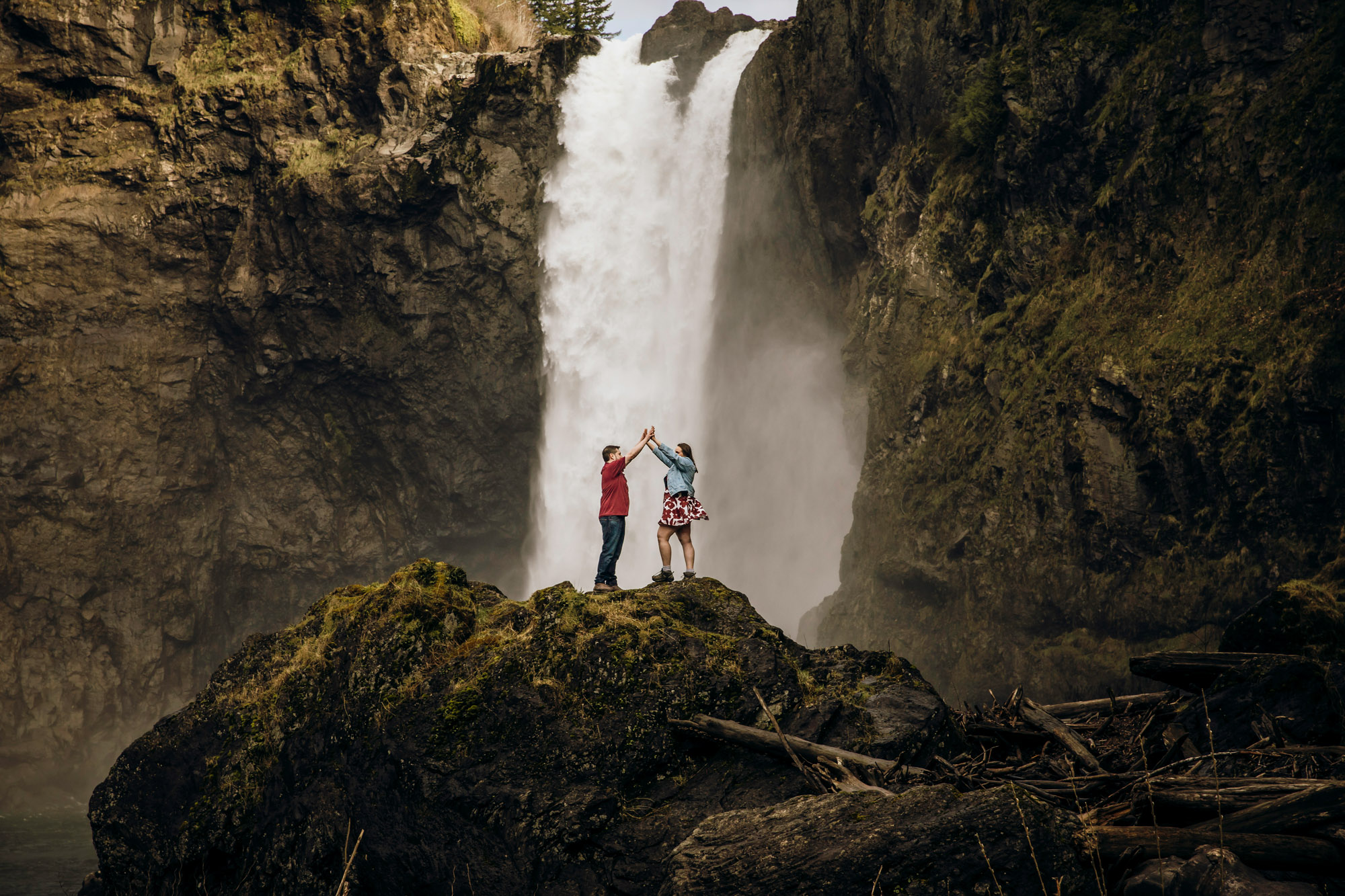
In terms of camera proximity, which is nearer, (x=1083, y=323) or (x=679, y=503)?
(x=679, y=503)

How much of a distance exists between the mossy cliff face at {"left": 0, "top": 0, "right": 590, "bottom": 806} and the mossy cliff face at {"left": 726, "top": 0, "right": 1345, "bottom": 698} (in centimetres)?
1253

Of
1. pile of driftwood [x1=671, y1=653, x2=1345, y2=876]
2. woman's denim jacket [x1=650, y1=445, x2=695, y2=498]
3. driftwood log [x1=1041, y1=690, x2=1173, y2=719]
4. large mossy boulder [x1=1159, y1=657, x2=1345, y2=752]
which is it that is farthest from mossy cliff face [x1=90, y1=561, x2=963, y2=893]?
woman's denim jacket [x1=650, y1=445, x2=695, y2=498]

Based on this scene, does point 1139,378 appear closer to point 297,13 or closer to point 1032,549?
point 1032,549

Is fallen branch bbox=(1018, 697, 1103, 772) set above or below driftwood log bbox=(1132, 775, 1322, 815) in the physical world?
above

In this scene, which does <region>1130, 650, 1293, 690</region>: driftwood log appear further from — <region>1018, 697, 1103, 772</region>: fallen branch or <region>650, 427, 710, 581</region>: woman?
<region>650, 427, 710, 581</region>: woman

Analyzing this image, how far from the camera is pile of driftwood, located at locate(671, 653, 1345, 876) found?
4641 millimetres

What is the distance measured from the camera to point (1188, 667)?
278 inches

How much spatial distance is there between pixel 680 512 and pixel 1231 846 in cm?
710

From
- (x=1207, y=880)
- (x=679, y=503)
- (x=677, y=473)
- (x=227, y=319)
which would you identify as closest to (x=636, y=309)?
(x=227, y=319)

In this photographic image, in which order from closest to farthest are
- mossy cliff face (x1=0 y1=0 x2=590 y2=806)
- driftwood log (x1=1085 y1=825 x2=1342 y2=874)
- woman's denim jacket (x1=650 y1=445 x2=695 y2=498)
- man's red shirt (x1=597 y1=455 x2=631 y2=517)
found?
driftwood log (x1=1085 y1=825 x2=1342 y2=874)
man's red shirt (x1=597 y1=455 x2=631 y2=517)
woman's denim jacket (x1=650 y1=445 x2=695 y2=498)
mossy cliff face (x1=0 y1=0 x2=590 y2=806)

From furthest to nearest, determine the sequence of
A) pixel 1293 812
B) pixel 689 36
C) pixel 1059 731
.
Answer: pixel 689 36 → pixel 1059 731 → pixel 1293 812

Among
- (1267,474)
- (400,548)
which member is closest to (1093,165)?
(1267,474)

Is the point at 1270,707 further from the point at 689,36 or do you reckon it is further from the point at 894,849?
the point at 689,36

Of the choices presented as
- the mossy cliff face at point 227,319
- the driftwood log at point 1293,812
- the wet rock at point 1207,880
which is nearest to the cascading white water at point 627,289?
the mossy cliff face at point 227,319
